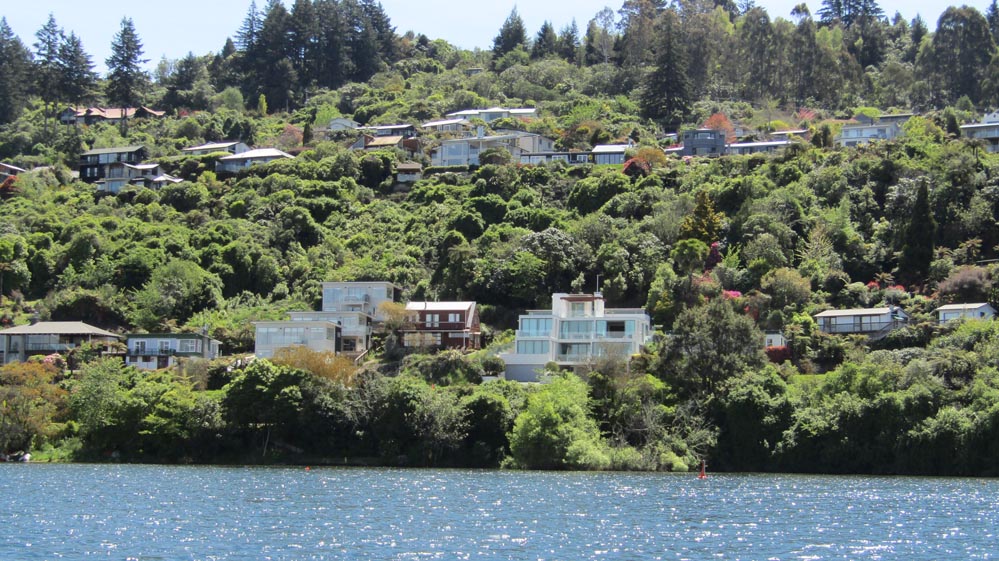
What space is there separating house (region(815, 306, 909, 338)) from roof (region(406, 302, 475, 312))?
20729mm

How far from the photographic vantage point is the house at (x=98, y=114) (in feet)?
468

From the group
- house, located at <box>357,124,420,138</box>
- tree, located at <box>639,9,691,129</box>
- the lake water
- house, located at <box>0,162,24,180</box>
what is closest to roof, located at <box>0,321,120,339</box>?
the lake water

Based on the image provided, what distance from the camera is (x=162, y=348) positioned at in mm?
78938

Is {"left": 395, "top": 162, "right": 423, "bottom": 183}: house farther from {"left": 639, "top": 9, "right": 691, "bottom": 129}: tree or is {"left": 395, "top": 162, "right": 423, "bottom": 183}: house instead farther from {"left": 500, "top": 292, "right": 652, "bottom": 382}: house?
{"left": 500, "top": 292, "right": 652, "bottom": 382}: house

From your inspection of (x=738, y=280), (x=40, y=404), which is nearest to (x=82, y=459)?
(x=40, y=404)

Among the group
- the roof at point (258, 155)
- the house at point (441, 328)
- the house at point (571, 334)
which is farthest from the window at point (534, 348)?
the roof at point (258, 155)

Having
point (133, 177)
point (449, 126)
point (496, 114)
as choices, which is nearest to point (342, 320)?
point (133, 177)

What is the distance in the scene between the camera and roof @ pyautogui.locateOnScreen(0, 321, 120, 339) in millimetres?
79312

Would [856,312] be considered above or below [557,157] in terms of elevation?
below

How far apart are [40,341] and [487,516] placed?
46305 millimetres

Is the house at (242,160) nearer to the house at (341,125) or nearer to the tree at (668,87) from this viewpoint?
the house at (341,125)

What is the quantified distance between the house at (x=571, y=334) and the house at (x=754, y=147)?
36632 mm

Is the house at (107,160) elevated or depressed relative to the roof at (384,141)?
depressed

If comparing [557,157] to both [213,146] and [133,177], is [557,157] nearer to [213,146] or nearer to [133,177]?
[213,146]
